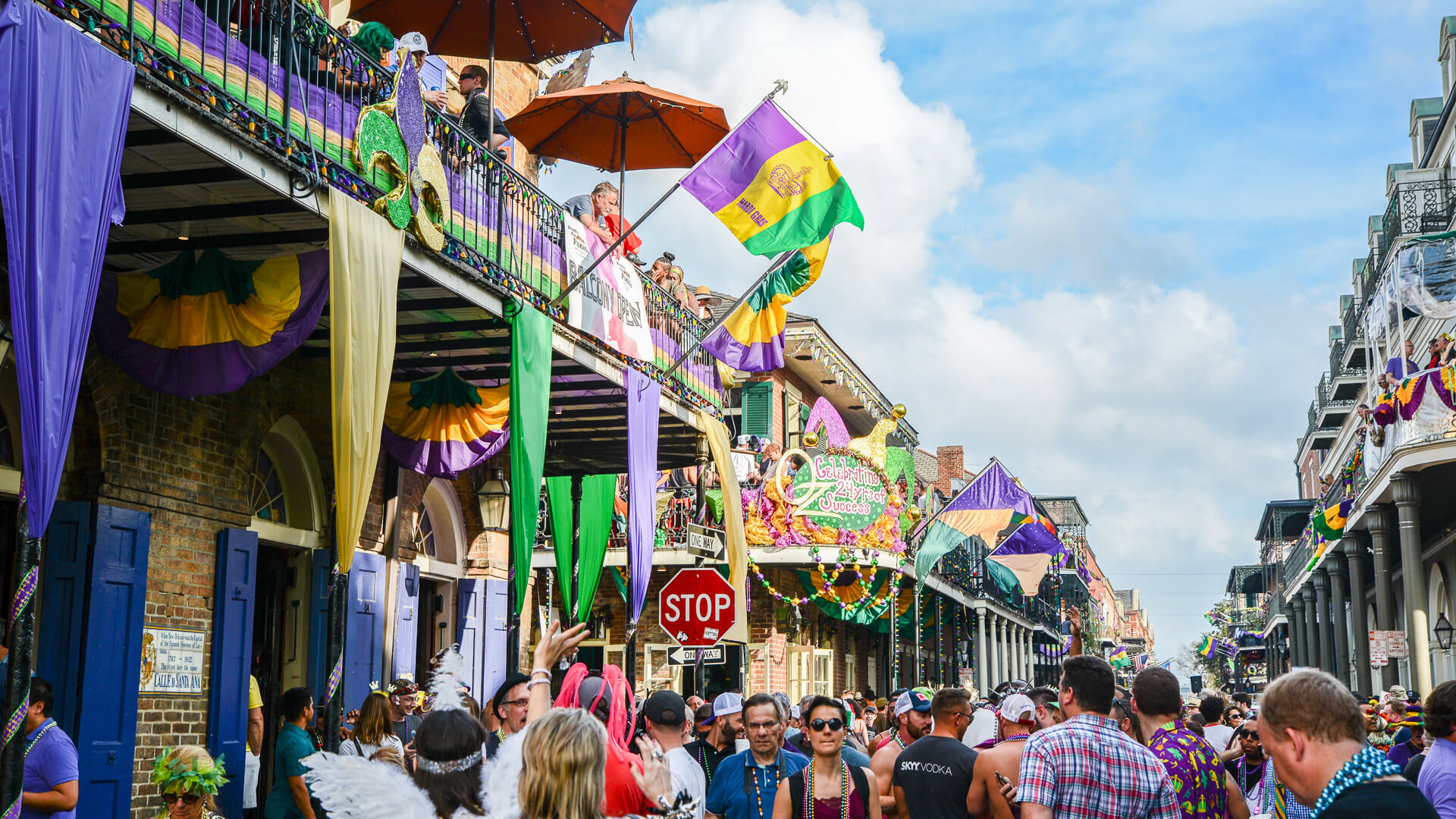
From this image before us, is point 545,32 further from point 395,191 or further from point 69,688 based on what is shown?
point 69,688

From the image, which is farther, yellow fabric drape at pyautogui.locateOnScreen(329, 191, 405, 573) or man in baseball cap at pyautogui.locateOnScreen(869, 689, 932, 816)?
yellow fabric drape at pyautogui.locateOnScreen(329, 191, 405, 573)

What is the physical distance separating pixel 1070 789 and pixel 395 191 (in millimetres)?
5923

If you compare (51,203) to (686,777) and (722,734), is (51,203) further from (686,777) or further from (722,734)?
(722,734)

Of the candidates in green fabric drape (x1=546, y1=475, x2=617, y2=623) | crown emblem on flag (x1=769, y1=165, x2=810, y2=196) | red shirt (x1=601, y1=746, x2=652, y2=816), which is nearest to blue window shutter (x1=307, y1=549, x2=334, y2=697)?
green fabric drape (x1=546, y1=475, x2=617, y2=623)

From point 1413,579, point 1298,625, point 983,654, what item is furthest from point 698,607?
point 1298,625

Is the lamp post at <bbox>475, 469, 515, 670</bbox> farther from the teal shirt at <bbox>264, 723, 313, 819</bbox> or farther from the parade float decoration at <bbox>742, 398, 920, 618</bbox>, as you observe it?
the parade float decoration at <bbox>742, 398, 920, 618</bbox>

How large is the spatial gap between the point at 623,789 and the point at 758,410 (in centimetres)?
2361

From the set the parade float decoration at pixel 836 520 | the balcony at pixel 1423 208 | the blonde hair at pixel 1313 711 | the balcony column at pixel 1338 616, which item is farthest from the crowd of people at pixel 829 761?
the balcony column at pixel 1338 616

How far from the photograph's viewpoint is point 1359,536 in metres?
29.5

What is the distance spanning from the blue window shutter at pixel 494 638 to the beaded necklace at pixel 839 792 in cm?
907

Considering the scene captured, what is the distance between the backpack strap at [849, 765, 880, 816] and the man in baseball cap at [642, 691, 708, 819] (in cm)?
90

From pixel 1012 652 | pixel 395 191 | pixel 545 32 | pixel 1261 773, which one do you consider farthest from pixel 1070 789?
pixel 1012 652

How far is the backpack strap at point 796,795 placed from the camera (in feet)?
19.8

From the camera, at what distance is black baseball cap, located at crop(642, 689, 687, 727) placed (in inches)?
218
